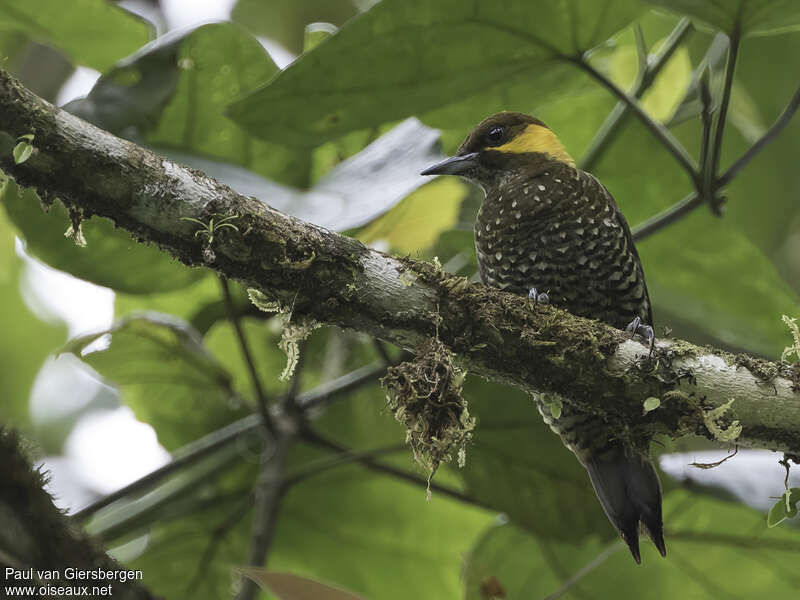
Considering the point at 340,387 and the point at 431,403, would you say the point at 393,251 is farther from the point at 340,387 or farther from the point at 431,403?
the point at 431,403

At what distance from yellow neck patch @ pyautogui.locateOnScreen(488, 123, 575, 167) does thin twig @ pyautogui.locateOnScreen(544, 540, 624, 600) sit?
0.98 metres

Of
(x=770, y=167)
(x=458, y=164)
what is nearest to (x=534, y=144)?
(x=458, y=164)

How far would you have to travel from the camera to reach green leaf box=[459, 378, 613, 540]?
2283 millimetres

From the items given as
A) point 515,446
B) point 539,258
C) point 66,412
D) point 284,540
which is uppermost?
point 539,258

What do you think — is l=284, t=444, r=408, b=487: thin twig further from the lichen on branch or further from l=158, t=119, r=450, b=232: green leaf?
the lichen on branch

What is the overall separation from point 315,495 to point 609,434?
87 cm

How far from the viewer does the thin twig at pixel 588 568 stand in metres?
2.16

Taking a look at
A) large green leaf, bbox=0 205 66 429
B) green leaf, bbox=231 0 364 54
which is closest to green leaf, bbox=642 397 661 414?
large green leaf, bbox=0 205 66 429

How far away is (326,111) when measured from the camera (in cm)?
199

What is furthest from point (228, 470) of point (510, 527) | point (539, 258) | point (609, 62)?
point (609, 62)

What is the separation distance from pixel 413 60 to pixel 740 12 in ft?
2.10

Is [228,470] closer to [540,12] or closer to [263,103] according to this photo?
[263,103]

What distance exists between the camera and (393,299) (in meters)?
1.53

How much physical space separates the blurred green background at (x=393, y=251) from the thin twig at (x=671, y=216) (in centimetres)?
30
